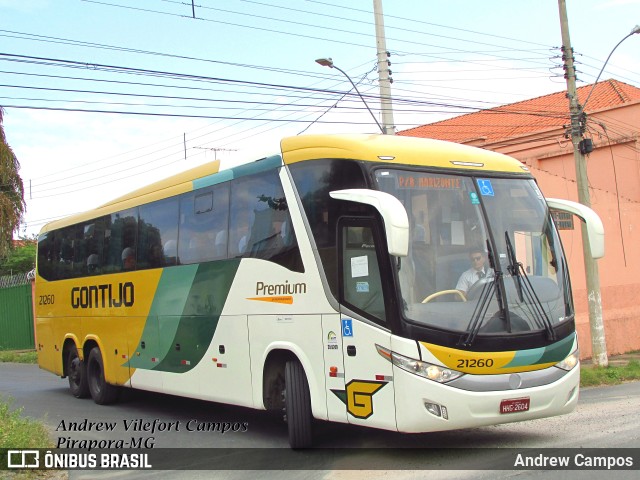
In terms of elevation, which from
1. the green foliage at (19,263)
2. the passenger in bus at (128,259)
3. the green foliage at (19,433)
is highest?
the green foliage at (19,263)

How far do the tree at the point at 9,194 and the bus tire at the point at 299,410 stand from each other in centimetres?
2143

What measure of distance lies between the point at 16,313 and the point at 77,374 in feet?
57.7

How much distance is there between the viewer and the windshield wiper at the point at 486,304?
745 cm

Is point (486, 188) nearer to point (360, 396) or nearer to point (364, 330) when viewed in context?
point (364, 330)

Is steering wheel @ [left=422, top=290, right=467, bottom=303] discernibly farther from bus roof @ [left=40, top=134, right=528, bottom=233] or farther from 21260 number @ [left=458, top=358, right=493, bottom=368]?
bus roof @ [left=40, top=134, right=528, bottom=233]

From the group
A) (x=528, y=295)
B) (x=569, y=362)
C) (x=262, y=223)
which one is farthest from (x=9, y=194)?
(x=569, y=362)

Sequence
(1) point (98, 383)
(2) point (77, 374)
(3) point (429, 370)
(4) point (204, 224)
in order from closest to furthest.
Result: 1. (3) point (429, 370)
2. (4) point (204, 224)
3. (1) point (98, 383)
4. (2) point (77, 374)

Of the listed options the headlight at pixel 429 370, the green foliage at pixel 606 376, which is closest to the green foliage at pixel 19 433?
the headlight at pixel 429 370

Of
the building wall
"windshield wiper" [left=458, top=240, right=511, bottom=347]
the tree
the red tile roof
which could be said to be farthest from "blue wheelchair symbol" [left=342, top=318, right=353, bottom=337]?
the red tile roof

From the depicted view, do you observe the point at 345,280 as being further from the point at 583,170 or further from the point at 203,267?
the point at 583,170

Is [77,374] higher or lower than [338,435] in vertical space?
higher

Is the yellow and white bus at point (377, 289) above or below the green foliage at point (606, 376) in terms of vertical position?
above

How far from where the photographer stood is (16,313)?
3048cm

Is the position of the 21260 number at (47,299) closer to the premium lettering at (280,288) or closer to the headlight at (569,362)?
the premium lettering at (280,288)
